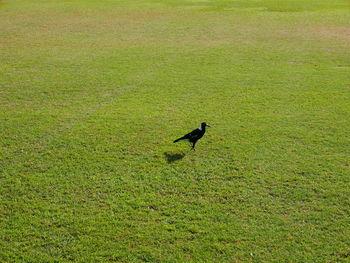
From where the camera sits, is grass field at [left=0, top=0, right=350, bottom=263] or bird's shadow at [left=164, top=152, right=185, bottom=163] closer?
grass field at [left=0, top=0, right=350, bottom=263]

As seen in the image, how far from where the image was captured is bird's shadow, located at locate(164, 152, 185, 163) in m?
7.89

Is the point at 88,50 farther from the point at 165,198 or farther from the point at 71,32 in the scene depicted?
the point at 165,198

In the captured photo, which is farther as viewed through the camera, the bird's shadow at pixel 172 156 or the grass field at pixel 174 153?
the bird's shadow at pixel 172 156

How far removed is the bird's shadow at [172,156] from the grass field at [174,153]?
0.04 meters

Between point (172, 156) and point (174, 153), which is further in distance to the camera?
point (174, 153)

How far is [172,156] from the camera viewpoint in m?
8.04

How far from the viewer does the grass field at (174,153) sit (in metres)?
5.71

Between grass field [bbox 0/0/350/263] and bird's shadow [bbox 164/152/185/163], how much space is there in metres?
0.04

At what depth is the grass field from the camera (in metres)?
5.71

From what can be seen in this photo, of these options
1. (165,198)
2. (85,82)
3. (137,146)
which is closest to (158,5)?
(85,82)

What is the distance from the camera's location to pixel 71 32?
20.9 m

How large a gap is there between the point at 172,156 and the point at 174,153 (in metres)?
0.13

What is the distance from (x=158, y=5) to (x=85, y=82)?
17980mm

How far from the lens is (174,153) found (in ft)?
26.7
